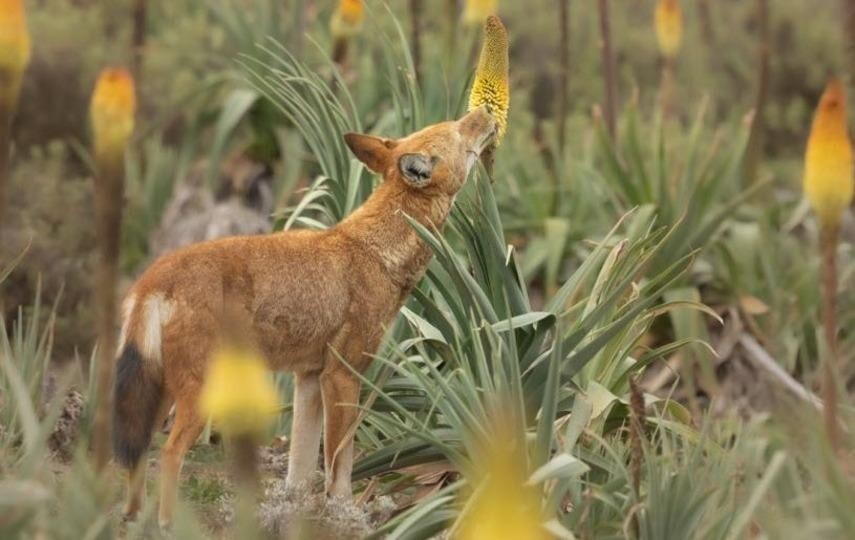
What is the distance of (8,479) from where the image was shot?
228 inches

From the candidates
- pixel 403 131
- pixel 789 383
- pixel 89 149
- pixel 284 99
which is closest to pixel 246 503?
pixel 284 99

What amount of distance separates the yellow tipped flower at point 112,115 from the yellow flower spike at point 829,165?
77.8 inches

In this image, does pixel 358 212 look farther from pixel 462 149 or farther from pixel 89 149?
pixel 89 149

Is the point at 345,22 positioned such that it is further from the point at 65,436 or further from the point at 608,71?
the point at 65,436

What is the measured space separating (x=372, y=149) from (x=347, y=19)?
400cm

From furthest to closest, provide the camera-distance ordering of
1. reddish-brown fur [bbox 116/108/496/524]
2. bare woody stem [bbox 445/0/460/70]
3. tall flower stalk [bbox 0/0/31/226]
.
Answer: bare woody stem [bbox 445/0/460/70] → reddish-brown fur [bbox 116/108/496/524] → tall flower stalk [bbox 0/0/31/226]

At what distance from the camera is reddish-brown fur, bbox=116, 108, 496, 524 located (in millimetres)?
6797

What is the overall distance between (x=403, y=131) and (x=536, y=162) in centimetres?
526

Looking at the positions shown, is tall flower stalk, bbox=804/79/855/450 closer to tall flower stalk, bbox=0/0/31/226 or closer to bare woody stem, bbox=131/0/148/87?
tall flower stalk, bbox=0/0/31/226

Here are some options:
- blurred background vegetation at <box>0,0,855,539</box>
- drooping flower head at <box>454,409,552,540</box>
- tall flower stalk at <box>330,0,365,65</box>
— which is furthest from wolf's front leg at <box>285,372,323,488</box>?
tall flower stalk at <box>330,0,365,65</box>

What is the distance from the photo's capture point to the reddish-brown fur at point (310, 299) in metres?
6.80

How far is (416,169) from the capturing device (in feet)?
24.7

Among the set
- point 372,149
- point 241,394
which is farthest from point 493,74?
point 241,394

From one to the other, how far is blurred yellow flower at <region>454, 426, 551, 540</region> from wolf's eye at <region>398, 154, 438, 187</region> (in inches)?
51.1
